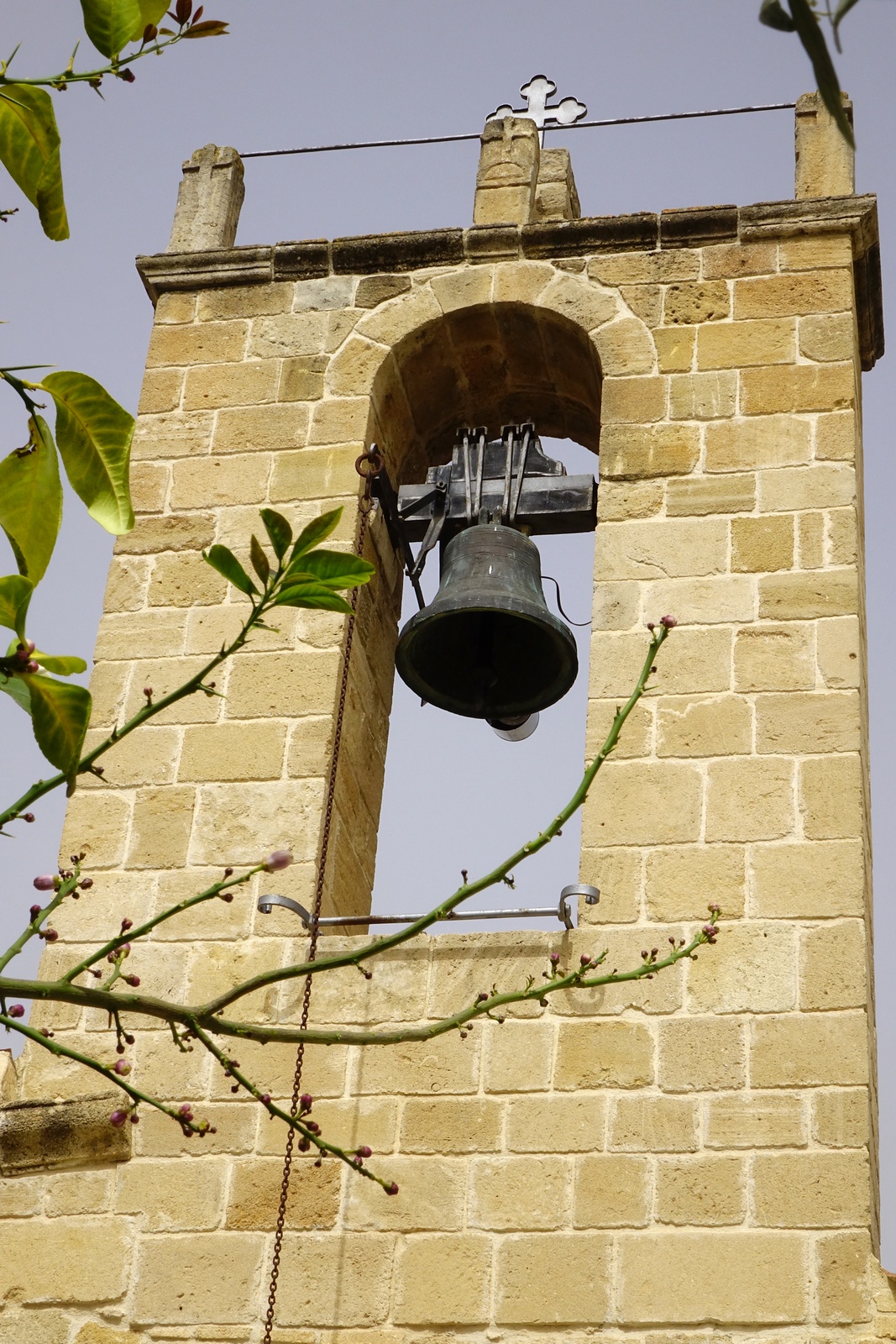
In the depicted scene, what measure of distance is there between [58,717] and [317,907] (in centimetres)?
294

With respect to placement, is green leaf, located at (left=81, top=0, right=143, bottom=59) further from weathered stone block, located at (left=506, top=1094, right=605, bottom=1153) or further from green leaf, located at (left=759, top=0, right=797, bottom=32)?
weathered stone block, located at (left=506, top=1094, right=605, bottom=1153)

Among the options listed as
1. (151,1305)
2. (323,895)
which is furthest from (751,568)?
(151,1305)

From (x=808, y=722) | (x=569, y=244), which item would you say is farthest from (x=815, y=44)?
Answer: (x=569, y=244)

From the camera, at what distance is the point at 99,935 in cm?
496

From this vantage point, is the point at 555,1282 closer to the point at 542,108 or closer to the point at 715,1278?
the point at 715,1278

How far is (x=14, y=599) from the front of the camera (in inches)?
77.8

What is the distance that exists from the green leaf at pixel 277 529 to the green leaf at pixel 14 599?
0.82 feet

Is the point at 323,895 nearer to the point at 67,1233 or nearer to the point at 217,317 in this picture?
the point at 67,1233

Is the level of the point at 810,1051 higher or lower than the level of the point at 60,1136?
higher

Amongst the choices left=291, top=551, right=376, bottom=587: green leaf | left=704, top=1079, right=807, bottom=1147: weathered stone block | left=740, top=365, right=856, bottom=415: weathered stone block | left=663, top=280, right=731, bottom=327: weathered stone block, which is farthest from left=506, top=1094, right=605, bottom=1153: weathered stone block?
left=291, top=551, right=376, bottom=587: green leaf

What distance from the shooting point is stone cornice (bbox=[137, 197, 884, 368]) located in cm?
590

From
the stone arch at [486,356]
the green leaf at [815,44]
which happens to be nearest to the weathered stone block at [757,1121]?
the stone arch at [486,356]

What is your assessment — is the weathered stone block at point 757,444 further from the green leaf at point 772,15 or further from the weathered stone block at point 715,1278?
the green leaf at point 772,15

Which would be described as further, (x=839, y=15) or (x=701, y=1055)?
(x=701, y=1055)
